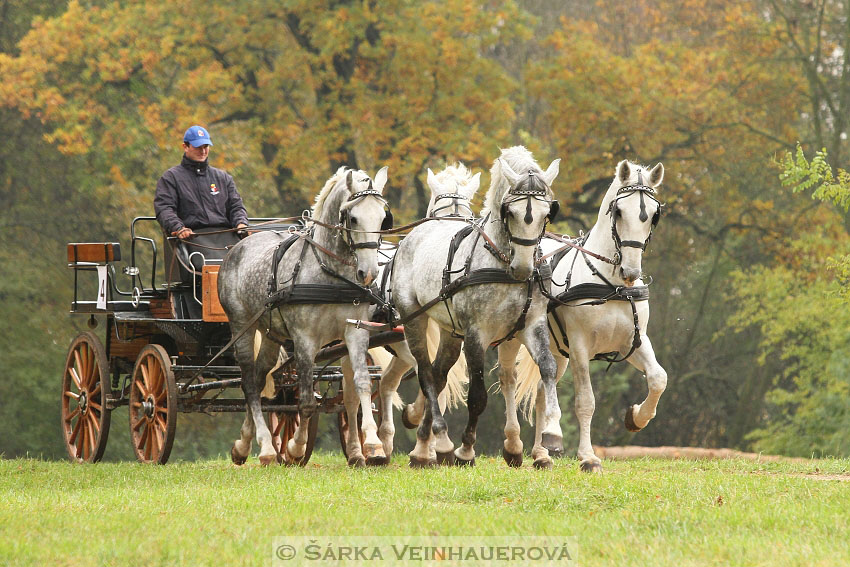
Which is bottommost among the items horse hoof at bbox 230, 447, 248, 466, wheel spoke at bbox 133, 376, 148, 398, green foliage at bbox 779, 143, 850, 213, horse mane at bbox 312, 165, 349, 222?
horse hoof at bbox 230, 447, 248, 466

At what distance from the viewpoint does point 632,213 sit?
8.54m

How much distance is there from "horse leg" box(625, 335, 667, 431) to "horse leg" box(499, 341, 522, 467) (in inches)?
35.1

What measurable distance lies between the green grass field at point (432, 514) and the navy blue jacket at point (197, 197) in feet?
9.07

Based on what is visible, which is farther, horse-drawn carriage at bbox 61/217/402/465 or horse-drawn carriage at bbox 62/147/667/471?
horse-drawn carriage at bbox 61/217/402/465

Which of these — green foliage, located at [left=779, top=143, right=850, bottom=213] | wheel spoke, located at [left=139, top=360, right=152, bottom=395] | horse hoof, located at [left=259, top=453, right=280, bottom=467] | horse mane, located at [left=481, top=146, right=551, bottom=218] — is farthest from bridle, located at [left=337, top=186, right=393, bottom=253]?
green foliage, located at [left=779, top=143, right=850, bottom=213]

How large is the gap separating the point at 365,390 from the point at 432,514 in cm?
268

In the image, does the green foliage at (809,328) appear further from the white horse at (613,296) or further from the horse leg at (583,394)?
the horse leg at (583,394)

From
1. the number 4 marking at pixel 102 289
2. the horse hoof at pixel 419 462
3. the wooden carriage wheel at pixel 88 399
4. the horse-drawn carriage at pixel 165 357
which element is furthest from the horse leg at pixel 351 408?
the number 4 marking at pixel 102 289

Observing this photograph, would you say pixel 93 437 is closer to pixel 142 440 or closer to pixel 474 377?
pixel 142 440

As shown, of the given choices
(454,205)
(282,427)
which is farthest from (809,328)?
(282,427)

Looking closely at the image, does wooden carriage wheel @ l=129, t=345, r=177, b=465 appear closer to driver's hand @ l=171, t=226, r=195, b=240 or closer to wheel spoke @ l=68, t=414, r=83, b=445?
driver's hand @ l=171, t=226, r=195, b=240

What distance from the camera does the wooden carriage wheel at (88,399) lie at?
35.1 feet

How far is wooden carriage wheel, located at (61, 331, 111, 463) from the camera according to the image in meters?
10.7

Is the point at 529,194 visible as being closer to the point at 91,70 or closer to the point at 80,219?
the point at 91,70
